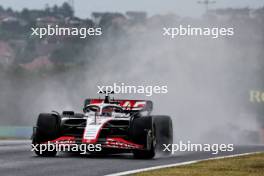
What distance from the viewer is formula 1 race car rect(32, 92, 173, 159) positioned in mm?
26703

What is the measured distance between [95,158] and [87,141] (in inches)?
18.7

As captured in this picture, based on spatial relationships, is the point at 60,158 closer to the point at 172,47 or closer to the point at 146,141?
the point at 146,141

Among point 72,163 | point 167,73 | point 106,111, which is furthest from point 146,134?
point 167,73

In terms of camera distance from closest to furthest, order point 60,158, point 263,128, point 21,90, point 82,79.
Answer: point 60,158 < point 263,128 < point 82,79 < point 21,90

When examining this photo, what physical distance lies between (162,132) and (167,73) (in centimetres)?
2685

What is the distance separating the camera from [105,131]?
2758 cm

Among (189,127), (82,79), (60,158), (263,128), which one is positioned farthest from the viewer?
(82,79)

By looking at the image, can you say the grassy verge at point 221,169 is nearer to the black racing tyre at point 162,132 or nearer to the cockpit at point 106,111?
the black racing tyre at point 162,132

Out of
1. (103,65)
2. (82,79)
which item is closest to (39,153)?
(103,65)

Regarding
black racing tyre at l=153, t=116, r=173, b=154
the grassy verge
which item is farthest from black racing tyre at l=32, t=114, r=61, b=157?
the grassy verge

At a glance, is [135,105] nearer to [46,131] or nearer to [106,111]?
[106,111]

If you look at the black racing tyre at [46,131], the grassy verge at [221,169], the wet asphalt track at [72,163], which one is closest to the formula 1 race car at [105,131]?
the black racing tyre at [46,131]

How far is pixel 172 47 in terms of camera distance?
59.7 meters

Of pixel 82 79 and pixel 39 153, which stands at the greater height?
pixel 82 79
